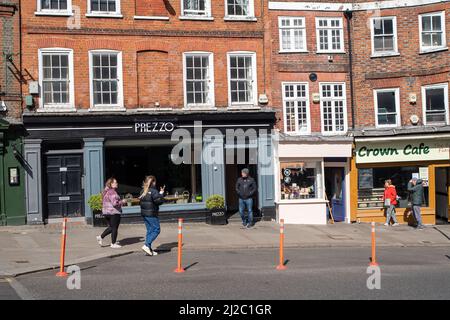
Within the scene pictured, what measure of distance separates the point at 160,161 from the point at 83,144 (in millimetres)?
2752

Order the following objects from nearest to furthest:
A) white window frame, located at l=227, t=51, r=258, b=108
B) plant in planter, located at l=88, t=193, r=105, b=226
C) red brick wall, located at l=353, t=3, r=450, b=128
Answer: plant in planter, located at l=88, t=193, r=105, b=226
white window frame, located at l=227, t=51, r=258, b=108
red brick wall, located at l=353, t=3, r=450, b=128

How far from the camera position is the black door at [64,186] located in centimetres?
1947

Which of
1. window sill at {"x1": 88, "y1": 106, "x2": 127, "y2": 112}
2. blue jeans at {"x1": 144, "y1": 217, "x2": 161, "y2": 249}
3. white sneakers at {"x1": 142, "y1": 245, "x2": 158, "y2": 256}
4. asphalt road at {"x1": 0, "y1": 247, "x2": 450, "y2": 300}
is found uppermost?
window sill at {"x1": 88, "y1": 106, "x2": 127, "y2": 112}

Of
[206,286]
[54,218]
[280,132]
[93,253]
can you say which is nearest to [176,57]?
[280,132]

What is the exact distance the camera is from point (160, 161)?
2073 centimetres

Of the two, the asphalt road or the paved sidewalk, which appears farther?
the paved sidewalk

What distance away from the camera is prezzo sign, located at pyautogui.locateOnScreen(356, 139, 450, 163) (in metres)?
21.8

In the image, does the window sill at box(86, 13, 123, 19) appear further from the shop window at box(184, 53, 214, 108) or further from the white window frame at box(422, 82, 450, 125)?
the white window frame at box(422, 82, 450, 125)

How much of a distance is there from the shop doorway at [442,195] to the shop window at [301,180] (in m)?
5.05

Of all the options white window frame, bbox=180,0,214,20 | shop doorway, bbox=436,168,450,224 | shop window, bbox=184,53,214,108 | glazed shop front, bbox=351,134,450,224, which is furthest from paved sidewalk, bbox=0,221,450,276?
white window frame, bbox=180,0,214,20

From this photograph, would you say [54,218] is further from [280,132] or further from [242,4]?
[242,4]

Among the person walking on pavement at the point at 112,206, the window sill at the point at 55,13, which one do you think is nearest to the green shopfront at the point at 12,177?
the window sill at the point at 55,13

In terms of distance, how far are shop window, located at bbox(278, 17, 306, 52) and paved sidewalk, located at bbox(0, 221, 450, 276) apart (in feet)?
21.2

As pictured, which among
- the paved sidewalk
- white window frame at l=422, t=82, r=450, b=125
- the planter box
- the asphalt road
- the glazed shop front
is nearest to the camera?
the asphalt road
